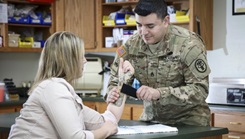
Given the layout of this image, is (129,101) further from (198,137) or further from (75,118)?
(75,118)

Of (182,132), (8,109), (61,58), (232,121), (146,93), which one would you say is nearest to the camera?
(61,58)

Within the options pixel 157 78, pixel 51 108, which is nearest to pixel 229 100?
pixel 157 78

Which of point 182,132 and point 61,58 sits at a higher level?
point 61,58

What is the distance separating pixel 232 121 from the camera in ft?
12.7

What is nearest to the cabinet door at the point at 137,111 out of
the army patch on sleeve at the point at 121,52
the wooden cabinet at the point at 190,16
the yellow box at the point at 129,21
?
the wooden cabinet at the point at 190,16

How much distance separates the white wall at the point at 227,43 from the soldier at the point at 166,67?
183 cm

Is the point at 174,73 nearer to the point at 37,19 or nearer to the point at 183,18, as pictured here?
the point at 183,18

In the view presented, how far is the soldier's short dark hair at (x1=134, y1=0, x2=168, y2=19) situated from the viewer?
253 centimetres

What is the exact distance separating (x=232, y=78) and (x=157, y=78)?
175 centimetres

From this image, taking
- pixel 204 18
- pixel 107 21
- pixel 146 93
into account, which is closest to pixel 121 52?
pixel 146 93

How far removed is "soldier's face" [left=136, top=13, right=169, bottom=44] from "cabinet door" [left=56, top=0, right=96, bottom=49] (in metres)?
2.37

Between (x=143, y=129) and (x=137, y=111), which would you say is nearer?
(x=143, y=129)

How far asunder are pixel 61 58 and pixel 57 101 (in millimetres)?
228

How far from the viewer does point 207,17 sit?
4.48 metres
